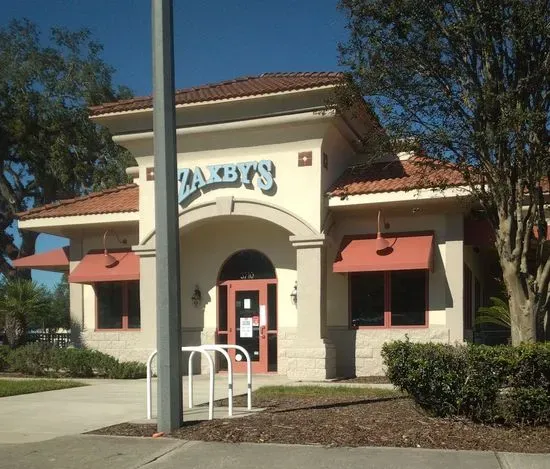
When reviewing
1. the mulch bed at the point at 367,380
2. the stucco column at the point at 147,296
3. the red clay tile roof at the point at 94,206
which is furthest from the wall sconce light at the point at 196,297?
the mulch bed at the point at 367,380

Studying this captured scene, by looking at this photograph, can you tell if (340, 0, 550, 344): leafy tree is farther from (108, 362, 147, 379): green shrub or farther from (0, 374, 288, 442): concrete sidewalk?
(108, 362, 147, 379): green shrub

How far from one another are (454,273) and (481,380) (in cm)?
765

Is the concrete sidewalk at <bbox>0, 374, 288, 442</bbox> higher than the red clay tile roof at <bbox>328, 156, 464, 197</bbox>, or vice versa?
the red clay tile roof at <bbox>328, 156, 464, 197</bbox>

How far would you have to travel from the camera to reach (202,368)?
1808 centimetres

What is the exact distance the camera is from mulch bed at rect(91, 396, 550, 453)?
784 cm

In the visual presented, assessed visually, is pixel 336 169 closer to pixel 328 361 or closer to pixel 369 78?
pixel 328 361

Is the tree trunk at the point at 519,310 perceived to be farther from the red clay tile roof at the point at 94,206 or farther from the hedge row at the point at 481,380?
the red clay tile roof at the point at 94,206

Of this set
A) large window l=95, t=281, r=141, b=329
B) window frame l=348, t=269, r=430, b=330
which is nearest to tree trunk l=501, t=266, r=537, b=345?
window frame l=348, t=269, r=430, b=330

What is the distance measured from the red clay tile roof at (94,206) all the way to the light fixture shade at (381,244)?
6427 millimetres

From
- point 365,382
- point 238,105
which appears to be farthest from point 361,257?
point 238,105

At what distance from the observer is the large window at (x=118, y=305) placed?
1927 cm

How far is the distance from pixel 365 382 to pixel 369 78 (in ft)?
23.5

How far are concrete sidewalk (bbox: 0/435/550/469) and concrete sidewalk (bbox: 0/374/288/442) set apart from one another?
1.30 m

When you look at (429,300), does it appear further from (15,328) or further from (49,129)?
(49,129)
